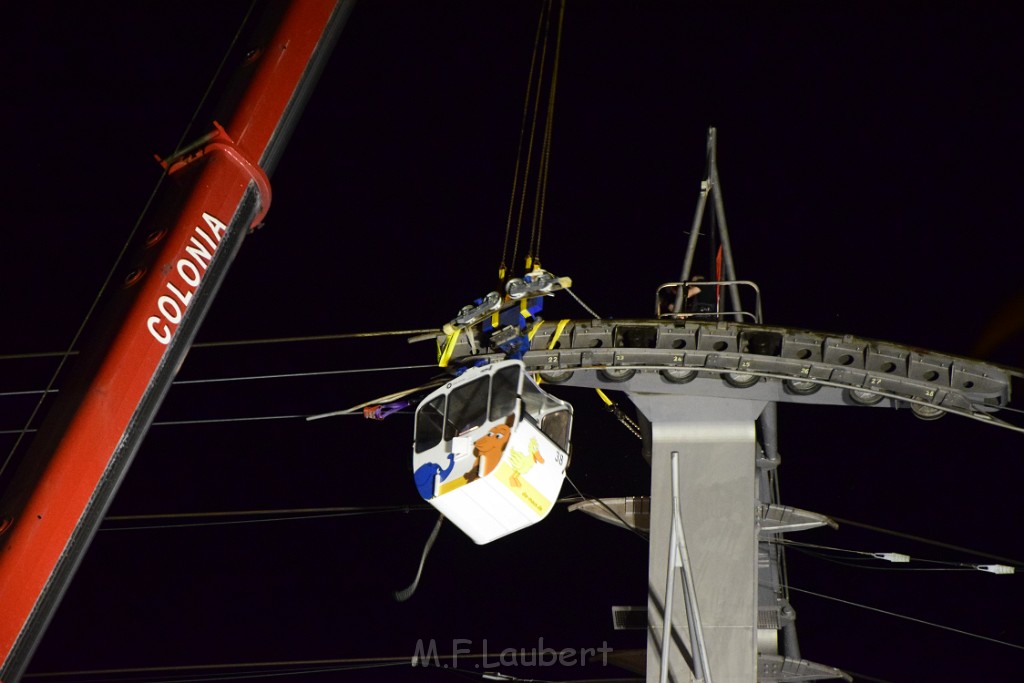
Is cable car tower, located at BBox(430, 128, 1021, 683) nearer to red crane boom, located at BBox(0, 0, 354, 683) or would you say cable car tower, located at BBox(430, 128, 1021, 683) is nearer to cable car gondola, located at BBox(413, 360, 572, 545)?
cable car gondola, located at BBox(413, 360, 572, 545)

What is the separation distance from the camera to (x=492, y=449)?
43.5ft

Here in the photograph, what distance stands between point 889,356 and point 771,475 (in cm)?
517

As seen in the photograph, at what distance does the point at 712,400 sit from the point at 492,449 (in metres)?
4.18

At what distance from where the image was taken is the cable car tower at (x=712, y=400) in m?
15.5

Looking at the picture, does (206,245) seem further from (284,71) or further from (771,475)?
(771,475)

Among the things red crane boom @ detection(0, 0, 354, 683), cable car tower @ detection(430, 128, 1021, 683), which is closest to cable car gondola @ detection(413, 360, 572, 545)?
cable car tower @ detection(430, 128, 1021, 683)

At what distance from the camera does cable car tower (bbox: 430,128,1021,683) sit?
15523 millimetres

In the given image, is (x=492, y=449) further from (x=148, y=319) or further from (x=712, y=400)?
(x=712, y=400)

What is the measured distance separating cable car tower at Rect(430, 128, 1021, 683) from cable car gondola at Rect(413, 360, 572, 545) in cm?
158

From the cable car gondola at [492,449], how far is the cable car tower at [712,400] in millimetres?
1575

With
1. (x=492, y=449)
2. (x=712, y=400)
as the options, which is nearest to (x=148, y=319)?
(x=492, y=449)

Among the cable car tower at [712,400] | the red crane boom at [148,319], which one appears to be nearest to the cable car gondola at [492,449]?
the cable car tower at [712,400]

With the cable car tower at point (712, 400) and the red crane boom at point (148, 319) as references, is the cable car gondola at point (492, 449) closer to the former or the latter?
the cable car tower at point (712, 400)

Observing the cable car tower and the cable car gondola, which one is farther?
the cable car tower
